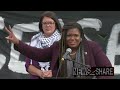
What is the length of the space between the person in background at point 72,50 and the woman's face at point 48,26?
120 mm

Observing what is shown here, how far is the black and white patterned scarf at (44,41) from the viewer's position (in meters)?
8.22

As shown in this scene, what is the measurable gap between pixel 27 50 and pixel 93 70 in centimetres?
70

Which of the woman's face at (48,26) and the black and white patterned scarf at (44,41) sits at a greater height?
the woman's face at (48,26)

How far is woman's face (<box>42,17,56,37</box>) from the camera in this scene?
825 centimetres

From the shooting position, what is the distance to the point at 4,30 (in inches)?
324

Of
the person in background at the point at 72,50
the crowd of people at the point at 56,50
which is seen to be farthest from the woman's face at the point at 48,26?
the person in background at the point at 72,50

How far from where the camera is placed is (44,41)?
8.25 m

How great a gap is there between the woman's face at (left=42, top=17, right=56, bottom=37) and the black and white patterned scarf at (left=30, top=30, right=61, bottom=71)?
0.04 meters

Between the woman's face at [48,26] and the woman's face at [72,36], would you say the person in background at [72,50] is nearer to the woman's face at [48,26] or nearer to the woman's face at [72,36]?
the woman's face at [72,36]

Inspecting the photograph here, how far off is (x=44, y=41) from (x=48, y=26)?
6.2 inches

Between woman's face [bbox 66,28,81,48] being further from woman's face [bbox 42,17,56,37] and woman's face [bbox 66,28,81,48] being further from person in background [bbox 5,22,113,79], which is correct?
woman's face [bbox 42,17,56,37]

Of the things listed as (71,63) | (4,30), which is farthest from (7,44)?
(71,63)

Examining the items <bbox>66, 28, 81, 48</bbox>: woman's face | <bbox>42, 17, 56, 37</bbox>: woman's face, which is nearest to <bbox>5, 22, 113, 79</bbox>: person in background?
<bbox>66, 28, 81, 48</bbox>: woman's face
